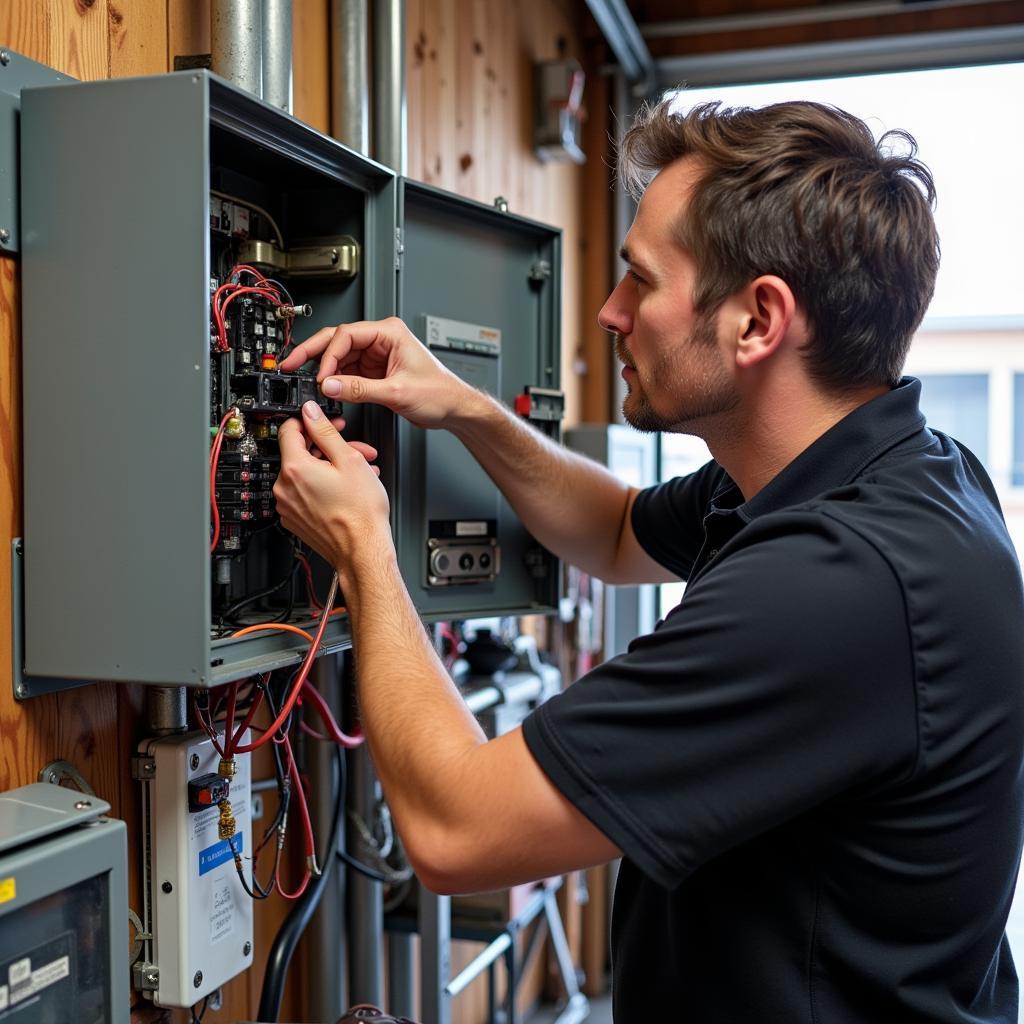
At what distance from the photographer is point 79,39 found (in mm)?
1244

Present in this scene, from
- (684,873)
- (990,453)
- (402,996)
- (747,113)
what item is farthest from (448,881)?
(990,453)

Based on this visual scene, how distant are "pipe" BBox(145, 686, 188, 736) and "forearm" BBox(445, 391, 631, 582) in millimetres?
525

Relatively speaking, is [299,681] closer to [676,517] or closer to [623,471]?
[676,517]

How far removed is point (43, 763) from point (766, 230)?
0.98 metres

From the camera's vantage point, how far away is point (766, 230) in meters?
1.22

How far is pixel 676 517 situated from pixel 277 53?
883 mm

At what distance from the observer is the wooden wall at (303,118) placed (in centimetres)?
116

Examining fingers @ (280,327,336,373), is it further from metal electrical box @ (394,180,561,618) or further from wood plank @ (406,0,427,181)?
wood plank @ (406,0,427,181)

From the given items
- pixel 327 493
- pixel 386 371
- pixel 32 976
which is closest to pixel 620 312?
pixel 386 371

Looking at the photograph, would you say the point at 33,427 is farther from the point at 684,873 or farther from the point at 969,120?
the point at 969,120

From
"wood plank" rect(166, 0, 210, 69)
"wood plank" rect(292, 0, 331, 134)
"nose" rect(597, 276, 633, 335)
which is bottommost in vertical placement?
"nose" rect(597, 276, 633, 335)

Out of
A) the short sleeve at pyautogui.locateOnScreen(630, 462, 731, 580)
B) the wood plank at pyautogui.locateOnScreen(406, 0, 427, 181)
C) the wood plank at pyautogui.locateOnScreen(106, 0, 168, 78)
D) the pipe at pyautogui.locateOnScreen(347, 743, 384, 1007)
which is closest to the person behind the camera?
the wood plank at pyautogui.locateOnScreen(106, 0, 168, 78)

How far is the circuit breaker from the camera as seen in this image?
4.31 feet

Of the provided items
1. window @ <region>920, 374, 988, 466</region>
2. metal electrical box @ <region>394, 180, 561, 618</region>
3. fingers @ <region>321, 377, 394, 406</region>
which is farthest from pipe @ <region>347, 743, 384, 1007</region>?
window @ <region>920, 374, 988, 466</region>
